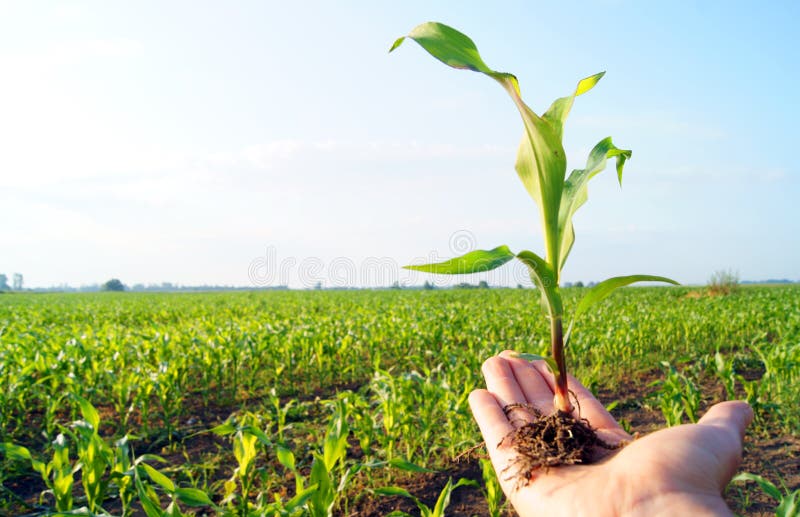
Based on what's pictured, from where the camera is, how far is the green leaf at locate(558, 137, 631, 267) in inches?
79.5

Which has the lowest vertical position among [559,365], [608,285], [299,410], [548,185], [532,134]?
[299,410]

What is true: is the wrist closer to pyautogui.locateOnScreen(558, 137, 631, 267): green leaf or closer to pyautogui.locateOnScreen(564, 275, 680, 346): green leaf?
pyautogui.locateOnScreen(564, 275, 680, 346): green leaf

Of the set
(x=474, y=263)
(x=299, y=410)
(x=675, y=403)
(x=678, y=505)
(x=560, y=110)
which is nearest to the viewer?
(x=678, y=505)

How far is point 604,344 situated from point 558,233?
18.0 feet

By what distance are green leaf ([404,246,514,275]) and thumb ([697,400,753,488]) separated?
89 centimetres

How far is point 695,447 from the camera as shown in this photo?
1.59 m

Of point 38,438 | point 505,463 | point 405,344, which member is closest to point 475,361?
point 405,344

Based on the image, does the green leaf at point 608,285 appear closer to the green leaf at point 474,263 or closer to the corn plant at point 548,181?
the corn plant at point 548,181

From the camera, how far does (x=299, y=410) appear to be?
468 centimetres

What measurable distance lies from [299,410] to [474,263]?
359cm

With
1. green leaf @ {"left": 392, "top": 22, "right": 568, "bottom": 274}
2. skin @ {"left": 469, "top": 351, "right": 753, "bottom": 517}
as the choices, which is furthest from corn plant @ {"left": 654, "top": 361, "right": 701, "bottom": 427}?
green leaf @ {"left": 392, "top": 22, "right": 568, "bottom": 274}

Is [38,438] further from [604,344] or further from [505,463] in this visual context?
[604,344]

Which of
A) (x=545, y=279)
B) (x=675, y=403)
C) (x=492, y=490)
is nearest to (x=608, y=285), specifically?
(x=545, y=279)

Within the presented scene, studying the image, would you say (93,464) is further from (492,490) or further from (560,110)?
(560,110)
